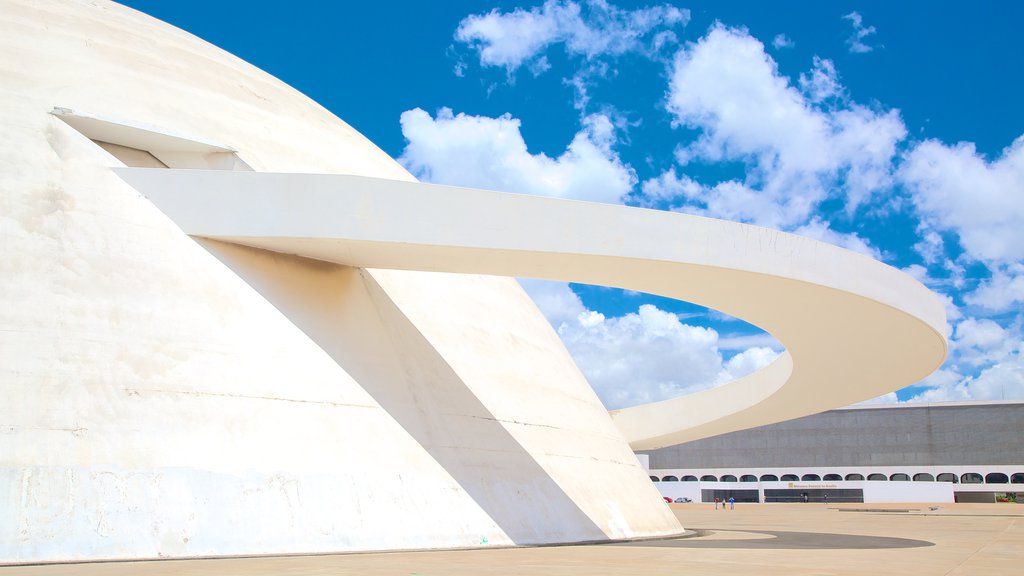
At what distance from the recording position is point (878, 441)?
7269cm

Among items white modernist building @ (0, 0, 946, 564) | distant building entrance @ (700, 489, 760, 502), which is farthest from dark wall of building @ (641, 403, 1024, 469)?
white modernist building @ (0, 0, 946, 564)

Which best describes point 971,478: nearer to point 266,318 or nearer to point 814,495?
point 814,495

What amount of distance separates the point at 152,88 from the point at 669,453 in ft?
226

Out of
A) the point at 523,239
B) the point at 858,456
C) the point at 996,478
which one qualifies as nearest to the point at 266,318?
the point at 523,239

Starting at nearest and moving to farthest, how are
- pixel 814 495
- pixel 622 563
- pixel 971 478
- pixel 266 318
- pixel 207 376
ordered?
pixel 622 563 → pixel 207 376 → pixel 266 318 → pixel 971 478 → pixel 814 495

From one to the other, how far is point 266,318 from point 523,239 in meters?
3.71

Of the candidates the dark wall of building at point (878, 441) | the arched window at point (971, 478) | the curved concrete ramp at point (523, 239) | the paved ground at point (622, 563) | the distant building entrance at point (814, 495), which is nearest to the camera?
the paved ground at point (622, 563)

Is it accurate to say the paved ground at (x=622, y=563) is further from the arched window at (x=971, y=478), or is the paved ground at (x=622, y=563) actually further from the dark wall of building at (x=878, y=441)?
the dark wall of building at (x=878, y=441)

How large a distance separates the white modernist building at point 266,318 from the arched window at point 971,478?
200 ft

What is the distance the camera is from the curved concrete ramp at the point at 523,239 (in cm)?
1193

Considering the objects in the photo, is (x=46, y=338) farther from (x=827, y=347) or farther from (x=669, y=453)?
(x=669, y=453)

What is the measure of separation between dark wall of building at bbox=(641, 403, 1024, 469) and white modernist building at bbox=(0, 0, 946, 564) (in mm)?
61121

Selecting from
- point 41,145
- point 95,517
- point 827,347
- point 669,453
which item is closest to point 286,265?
point 41,145

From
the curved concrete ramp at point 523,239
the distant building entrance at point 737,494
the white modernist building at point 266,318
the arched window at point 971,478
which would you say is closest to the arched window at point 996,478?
the arched window at point 971,478
